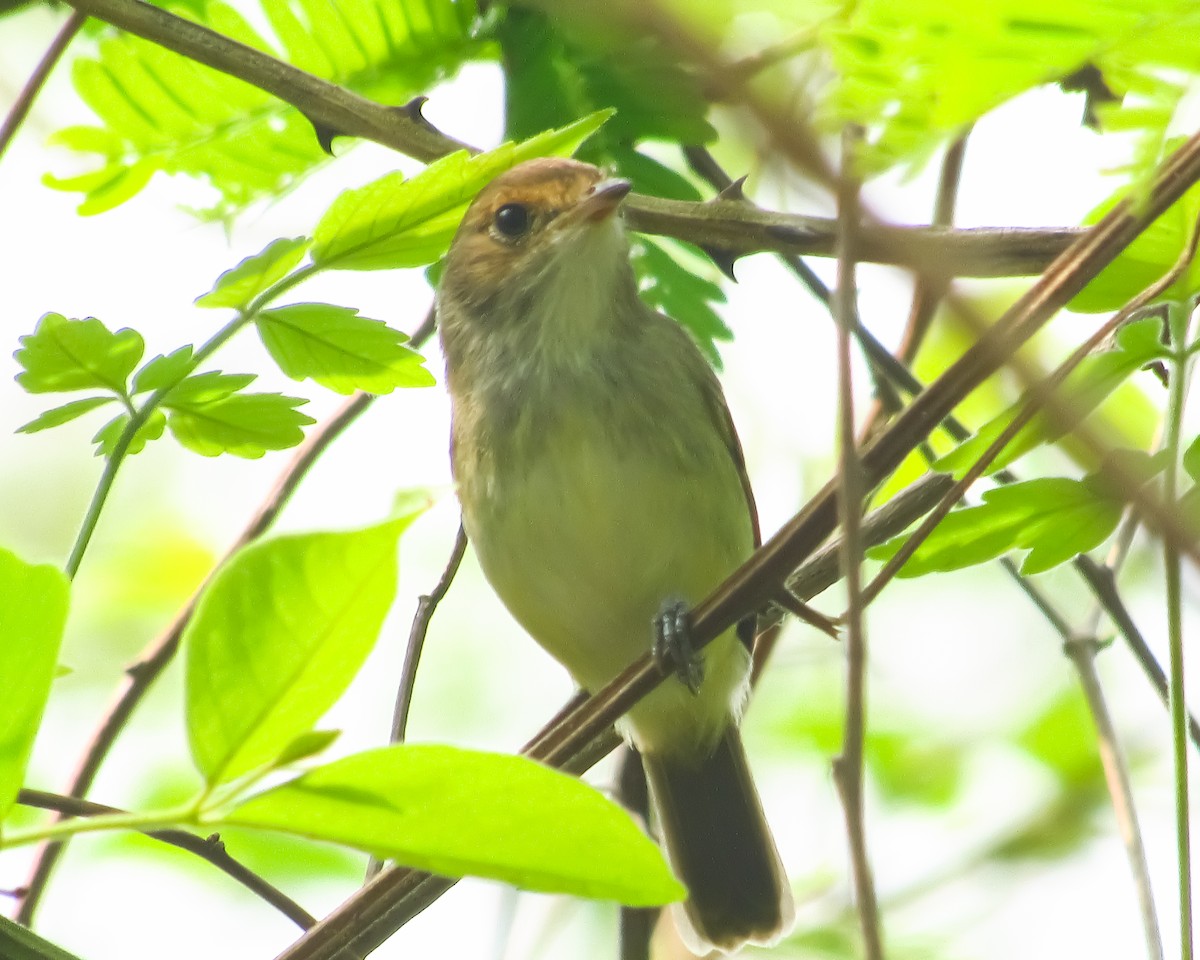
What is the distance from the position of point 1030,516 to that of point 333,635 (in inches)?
39.6

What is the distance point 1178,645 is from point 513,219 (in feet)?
8.78

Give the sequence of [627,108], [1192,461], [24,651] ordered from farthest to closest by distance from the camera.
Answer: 1. [627,108]
2. [1192,461]
3. [24,651]

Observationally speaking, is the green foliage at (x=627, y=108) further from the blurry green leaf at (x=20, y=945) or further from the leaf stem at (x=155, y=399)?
the blurry green leaf at (x=20, y=945)

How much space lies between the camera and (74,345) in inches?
82.4

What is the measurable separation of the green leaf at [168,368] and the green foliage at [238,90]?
26.5 inches

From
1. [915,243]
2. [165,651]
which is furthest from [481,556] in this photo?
[915,243]

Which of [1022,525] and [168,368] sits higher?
[168,368]

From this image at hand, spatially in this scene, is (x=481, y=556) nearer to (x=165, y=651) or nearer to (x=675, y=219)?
(x=165, y=651)

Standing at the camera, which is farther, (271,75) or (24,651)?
(271,75)

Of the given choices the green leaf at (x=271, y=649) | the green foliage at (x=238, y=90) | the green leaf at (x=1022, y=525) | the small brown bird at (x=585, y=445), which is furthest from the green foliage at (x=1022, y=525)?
the small brown bird at (x=585, y=445)

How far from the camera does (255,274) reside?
200 cm

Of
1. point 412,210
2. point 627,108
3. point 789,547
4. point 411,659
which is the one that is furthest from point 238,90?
point 789,547

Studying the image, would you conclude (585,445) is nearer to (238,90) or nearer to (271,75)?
(238,90)

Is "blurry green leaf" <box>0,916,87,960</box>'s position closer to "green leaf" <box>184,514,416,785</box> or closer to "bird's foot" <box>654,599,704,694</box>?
"green leaf" <box>184,514,416,785</box>
